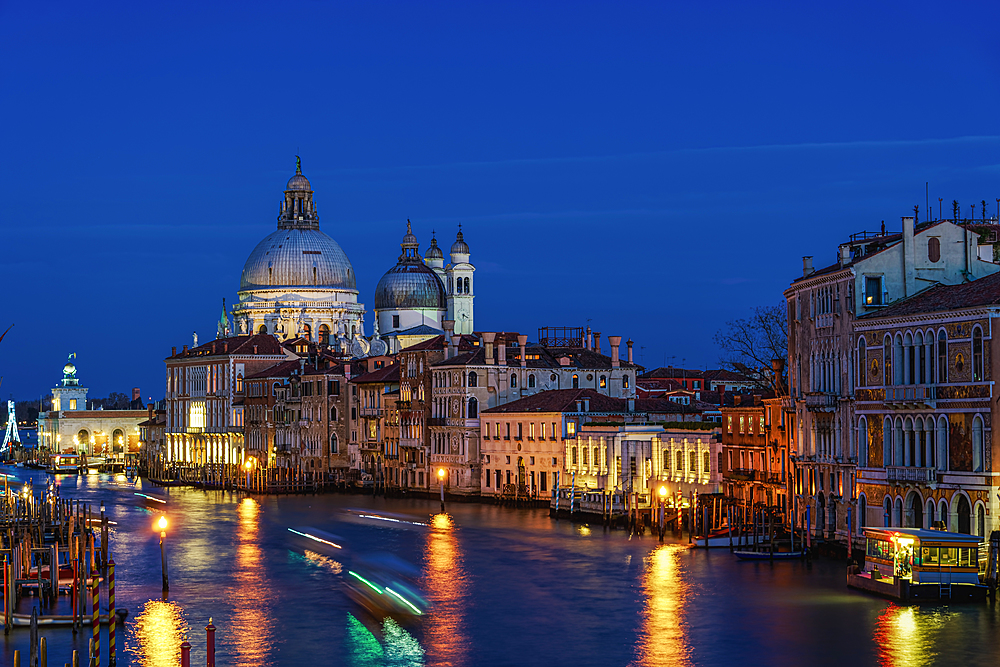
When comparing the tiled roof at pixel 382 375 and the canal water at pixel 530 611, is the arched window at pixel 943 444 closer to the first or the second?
the canal water at pixel 530 611

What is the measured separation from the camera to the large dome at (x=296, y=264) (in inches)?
4695

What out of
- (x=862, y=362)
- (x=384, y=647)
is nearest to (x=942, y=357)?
(x=862, y=362)

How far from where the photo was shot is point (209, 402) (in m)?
108

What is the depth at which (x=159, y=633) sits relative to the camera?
32719 mm

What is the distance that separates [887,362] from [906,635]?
36.7 ft

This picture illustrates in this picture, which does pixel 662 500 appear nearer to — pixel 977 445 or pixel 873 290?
pixel 873 290

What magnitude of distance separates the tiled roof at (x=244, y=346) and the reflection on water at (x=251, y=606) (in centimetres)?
4962

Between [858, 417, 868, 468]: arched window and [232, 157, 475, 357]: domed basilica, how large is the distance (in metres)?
70.0

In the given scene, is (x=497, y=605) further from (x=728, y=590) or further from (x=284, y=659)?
(x=284, y=659)

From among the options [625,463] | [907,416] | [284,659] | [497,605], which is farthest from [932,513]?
[625,463]

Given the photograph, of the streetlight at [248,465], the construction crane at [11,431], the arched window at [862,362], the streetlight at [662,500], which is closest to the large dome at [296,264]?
the streetlight at [248,465]

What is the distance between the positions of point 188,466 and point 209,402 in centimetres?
437

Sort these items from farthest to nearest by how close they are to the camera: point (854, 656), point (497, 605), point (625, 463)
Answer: point (625, 463), point (497, 605), point (854, 656)

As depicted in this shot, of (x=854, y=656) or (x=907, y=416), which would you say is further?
(x=907, y=416)
